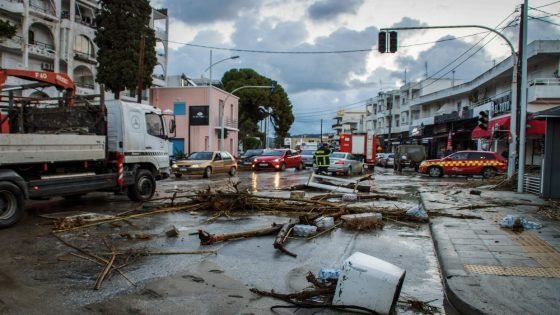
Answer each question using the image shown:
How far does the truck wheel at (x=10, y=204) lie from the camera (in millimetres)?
8555

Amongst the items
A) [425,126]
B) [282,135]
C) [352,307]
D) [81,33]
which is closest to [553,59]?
[425,126]

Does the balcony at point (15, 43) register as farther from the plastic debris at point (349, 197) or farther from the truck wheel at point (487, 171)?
the truck wheel at point (487, 171)

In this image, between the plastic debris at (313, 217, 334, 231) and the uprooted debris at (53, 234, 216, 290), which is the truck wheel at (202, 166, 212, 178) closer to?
the plastic debris at (313, 217, 334, 231)

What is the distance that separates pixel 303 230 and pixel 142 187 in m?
6.60

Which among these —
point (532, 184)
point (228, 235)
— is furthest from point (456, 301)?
point (532, 184)

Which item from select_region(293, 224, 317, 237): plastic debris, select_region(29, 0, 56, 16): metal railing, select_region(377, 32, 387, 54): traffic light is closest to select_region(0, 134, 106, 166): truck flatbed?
select_region(293, 224, 317, 237): plastic debris

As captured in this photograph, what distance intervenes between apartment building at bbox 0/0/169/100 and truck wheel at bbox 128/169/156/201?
18.3 meters

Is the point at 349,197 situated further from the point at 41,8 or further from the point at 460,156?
the point at 41,8

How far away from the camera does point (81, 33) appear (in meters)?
36.6

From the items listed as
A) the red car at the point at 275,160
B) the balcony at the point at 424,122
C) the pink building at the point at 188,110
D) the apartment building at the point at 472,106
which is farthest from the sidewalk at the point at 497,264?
the balcony at the point at 424,122

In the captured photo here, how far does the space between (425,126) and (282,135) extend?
2211cm

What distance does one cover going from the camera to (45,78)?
11.0 m

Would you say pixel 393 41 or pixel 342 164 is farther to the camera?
pixel 342 164

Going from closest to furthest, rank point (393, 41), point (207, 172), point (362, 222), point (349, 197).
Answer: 1. point (362, 222)
2. point (349, 197)
3. point (393, 41)
4. point (207, 172)
